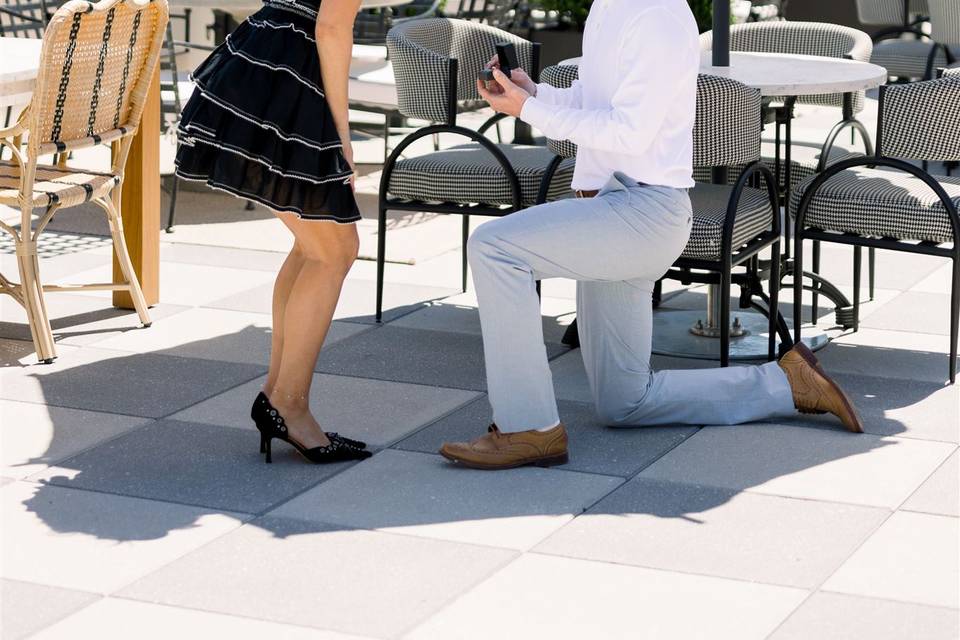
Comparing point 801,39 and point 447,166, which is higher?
point 801,39

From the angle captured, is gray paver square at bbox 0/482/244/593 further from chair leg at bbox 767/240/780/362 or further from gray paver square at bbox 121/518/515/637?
chair leg at bbox 767/240/780/362

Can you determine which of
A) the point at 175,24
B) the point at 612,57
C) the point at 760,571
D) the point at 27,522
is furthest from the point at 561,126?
the point at 175,24

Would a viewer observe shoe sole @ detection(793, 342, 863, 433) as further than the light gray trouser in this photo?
Yes

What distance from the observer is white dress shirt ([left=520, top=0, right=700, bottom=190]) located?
3.92 metres

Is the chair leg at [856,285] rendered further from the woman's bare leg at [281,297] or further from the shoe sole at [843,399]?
the woman's bare leg at [281,297]

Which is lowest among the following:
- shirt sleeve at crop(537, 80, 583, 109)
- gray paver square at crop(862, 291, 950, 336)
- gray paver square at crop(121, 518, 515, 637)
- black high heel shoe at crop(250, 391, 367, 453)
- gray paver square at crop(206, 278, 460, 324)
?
gray paver square at crop(862, 291, 950, 336)

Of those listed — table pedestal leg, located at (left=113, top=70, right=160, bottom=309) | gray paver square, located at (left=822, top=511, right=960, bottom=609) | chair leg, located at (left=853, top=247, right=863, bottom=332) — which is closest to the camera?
gray paver square, located at (left=822, top=511, right=960, bottom=609)

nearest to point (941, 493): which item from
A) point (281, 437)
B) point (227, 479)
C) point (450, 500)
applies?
point (450, 500)

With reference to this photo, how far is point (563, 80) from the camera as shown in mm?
5133

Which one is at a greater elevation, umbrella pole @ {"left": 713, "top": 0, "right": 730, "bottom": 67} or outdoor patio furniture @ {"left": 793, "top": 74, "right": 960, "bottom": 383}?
umbrella pole @ {"left": 713, "top": 0, "right": 730, "bottom": 67}

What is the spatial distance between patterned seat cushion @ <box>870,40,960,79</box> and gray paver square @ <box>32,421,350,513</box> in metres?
6.48

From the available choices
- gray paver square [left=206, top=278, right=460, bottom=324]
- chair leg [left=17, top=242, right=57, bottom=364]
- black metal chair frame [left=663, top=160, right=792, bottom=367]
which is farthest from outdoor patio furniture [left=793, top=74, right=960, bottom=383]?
chair leg [left=17, top=242, right=57, bottom=364]

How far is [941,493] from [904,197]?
53.4 inches

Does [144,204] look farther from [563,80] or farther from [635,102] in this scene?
[635,102]
